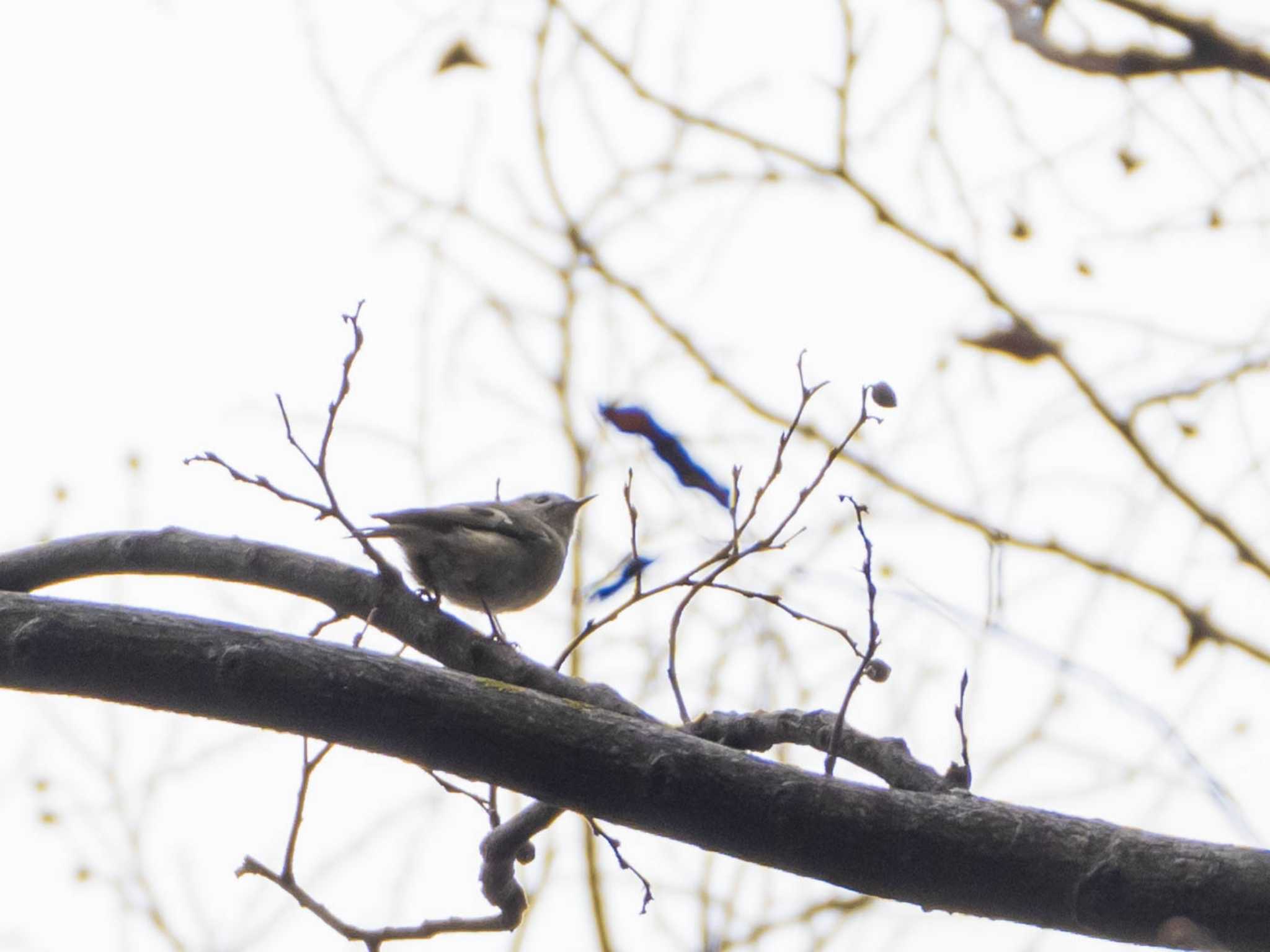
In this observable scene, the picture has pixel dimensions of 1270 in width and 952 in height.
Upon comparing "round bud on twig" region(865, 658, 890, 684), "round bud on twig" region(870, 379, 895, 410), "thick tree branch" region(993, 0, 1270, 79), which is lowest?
"round bud on twig" region(865, 658, 890, 684)

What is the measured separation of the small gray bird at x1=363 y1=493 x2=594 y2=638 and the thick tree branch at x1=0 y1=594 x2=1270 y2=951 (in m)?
2.26

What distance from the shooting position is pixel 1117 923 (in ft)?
8.04

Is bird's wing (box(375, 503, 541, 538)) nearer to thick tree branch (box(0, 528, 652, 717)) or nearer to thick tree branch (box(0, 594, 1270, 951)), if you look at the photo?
thick tree branch (box(0, 528, 652, 717))

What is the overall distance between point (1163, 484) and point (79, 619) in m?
3.82

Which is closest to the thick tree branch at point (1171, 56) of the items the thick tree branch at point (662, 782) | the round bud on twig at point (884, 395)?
the round bud on twig at point (884, 395)

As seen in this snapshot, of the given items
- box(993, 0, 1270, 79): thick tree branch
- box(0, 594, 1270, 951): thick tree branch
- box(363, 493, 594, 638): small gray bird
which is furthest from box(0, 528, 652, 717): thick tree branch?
box(993, 0, 1270, 79): thick tree branch

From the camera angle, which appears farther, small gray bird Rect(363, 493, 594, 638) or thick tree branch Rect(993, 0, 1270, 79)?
small gray bird Rect(363, 493, 594, 638)

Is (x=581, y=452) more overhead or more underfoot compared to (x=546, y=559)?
more overhead

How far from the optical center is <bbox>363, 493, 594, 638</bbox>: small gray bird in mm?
5473

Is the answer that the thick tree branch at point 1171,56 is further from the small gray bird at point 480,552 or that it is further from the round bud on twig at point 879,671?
the small gray bird at point 480,552

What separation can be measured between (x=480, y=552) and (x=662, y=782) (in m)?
3.09

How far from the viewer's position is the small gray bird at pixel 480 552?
5473 millimetres

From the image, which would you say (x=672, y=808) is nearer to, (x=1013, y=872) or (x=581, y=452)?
(x=1013, y=872)

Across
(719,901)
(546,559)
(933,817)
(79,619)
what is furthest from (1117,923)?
(719,901)
